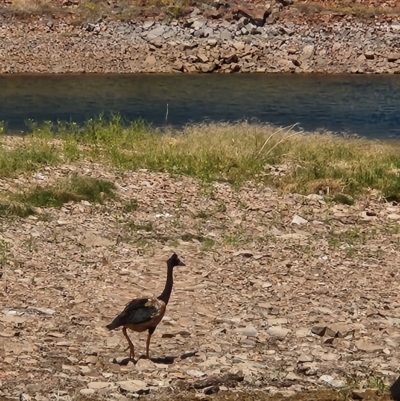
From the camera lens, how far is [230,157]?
1734cm

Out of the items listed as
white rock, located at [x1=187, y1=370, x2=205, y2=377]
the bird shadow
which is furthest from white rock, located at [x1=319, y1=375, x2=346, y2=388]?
the bird shadow

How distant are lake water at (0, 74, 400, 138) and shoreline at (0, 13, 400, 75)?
172 centimetres

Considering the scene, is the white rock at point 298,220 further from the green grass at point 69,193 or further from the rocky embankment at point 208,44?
the rocky embankment at point 208,44

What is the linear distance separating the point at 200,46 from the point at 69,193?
35.8 metres

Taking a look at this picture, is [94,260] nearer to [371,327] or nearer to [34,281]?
[34,281]

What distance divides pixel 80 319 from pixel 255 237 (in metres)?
4.30

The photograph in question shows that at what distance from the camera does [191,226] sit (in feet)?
44.2

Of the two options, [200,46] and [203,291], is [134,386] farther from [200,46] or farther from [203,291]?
[200,46]

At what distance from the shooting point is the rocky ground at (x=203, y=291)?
27.0 ft

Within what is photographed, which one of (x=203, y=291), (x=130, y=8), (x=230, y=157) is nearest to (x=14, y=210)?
(x=203, y=291)

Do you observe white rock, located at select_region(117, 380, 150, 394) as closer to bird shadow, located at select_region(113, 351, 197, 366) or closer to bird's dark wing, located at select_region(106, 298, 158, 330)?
bird shadow, located at select_region(113, 351, 197, 366)

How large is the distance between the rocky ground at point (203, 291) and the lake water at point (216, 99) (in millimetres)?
15017

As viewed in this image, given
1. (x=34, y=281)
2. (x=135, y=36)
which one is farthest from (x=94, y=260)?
(x=135, y=36)

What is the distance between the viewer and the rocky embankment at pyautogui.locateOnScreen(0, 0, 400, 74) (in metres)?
47.8
